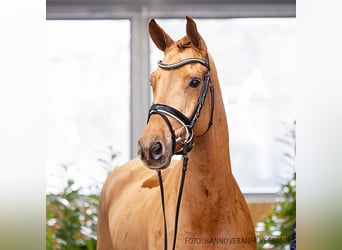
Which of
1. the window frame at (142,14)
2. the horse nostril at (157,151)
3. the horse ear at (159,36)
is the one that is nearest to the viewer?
the horse nostril at (157,151)

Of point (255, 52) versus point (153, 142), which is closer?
point (153, 142)

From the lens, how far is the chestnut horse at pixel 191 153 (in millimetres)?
1273

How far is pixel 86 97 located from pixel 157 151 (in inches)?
17.0

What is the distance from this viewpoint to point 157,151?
125cm

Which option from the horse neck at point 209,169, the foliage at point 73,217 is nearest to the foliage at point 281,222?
the horse neck at point 209,169

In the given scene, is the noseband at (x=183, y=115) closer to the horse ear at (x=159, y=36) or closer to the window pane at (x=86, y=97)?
the horse ear at (x=159, y=36)

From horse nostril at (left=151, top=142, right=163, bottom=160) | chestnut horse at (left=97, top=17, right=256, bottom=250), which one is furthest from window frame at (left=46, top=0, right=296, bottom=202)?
horse nostril at (left=151, top=142, right=163, bottom=160)

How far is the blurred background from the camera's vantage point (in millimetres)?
1505

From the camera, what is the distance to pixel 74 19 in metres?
1.52

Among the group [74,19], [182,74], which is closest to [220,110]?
[182,74]

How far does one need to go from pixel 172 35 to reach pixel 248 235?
0.41 metres
